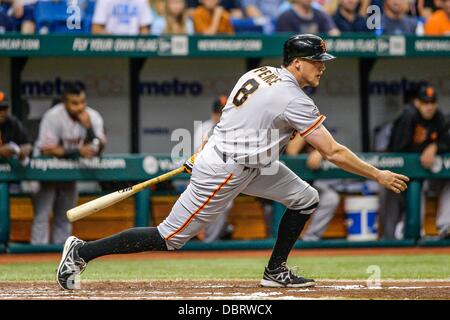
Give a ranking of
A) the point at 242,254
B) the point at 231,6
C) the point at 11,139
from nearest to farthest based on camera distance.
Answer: the point at 11,139
the point at 242,254
the point at 231,6

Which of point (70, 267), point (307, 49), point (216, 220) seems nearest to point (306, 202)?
point (307, 49)

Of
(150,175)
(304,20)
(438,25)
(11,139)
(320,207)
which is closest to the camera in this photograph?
(11,139)

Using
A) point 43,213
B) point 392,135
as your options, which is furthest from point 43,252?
point 392,135

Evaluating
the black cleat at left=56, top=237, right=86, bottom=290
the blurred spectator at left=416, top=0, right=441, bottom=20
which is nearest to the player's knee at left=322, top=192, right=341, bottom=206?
the blurred spectator at left=416, top=0, right=441, bottom=20

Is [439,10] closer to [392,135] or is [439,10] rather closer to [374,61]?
[374,61]

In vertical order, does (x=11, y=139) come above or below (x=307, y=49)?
below

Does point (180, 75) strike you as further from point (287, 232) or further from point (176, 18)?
point (287, 232)
